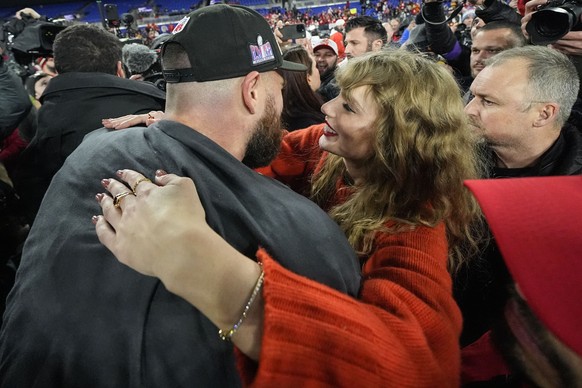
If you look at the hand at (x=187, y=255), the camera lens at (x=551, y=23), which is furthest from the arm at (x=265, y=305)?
the camera lens at (x=551, y=23)

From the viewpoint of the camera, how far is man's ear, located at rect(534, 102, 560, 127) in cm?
177

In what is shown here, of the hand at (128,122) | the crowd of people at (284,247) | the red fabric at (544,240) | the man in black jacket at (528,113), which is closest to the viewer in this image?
Answer: the red fabric at (544,240)

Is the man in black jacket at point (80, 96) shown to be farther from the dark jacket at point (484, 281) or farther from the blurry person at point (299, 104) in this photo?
the dark jacket at point (484, 281)

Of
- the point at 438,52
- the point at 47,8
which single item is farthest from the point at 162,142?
the point at 47,8

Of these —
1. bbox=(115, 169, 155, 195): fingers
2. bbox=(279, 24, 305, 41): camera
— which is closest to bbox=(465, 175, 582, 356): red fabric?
bbox=(115, 169, 155, 195): fingers

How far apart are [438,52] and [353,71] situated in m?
2.05

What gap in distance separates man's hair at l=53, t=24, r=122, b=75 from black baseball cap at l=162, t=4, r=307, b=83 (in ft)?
3.48

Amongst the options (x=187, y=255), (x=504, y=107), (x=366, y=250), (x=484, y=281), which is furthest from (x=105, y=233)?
(x=504, y=107)

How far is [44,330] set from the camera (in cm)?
81

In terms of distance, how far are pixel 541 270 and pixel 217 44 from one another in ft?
2.98

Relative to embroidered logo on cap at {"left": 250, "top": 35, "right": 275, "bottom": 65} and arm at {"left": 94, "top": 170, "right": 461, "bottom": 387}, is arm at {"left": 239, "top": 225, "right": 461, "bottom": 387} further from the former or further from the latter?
embroidered logo on cap at {"left": 250, "top": 35, "right": 275, "bottom": 65}

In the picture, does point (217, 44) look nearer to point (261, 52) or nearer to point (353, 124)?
point (261, 52)

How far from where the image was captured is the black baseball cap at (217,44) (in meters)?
1.08

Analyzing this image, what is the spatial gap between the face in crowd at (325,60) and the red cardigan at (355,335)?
3.57 m
